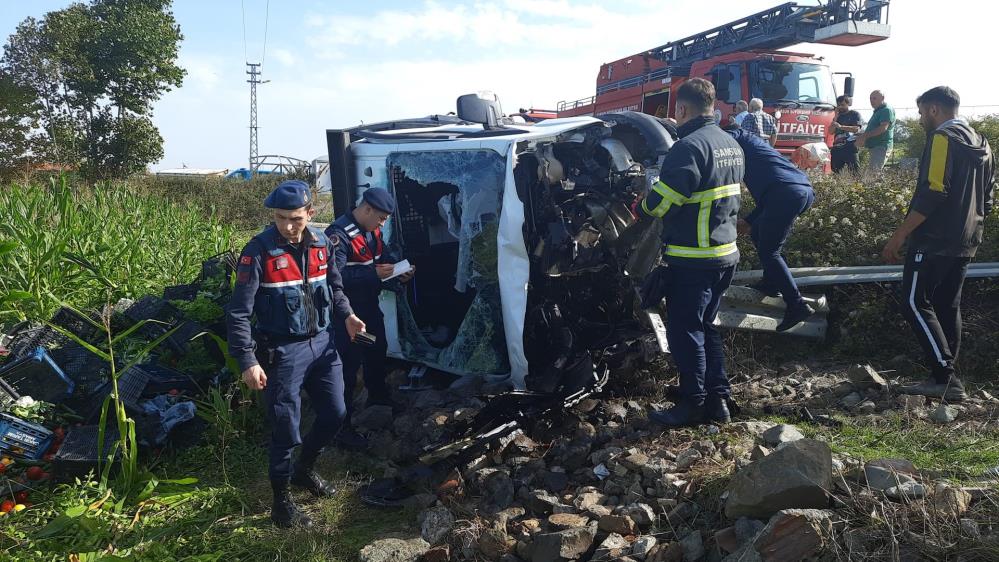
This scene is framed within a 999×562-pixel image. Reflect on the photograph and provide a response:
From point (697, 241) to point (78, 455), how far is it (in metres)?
3.53

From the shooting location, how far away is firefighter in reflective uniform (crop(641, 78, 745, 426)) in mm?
3455

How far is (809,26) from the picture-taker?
11023 mm

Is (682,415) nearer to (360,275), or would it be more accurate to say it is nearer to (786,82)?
(360,275)

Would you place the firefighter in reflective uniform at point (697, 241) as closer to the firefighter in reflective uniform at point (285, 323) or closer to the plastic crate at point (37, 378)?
the firefighter in reflective uniform at point (285, 323)

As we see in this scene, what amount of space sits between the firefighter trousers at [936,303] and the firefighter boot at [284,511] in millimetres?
3590

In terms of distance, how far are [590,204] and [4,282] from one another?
14.9ft

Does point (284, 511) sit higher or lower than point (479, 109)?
lower

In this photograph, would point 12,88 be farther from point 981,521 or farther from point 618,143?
point 981,521

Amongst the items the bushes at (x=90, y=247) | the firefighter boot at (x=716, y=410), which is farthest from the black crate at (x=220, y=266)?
the firefighter boot at (x=716, y=410)

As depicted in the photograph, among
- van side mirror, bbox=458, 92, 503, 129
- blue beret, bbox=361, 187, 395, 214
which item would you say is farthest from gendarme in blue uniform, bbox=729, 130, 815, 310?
blue beret, bbox=361, 187, 395, 214

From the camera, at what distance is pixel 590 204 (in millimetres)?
4168

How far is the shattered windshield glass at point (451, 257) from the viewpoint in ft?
13.6

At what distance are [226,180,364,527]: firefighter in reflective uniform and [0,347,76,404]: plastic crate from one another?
1761 mm

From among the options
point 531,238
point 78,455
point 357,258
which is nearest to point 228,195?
point 357,258
